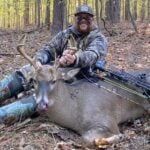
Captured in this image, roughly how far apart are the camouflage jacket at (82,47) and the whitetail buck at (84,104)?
0.25 m

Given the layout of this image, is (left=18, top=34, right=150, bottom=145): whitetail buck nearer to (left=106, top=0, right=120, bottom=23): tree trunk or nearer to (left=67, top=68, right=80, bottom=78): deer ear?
(left=67, top=68, right=80, bottom=78): deer ear

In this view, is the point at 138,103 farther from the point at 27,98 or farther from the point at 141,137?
the point at 27,98

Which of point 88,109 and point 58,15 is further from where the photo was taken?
point 58,15

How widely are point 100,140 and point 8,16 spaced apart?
1546 inches

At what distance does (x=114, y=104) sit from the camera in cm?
643

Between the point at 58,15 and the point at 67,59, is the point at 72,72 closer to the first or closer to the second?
the point at 67,59

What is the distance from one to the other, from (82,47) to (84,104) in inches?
39.8

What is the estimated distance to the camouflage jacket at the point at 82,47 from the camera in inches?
247

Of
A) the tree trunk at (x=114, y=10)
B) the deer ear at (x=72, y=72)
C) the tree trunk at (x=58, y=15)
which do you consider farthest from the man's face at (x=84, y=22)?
the tree trunk at (x=114, y=10)

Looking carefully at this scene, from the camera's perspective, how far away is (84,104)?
6.15 m

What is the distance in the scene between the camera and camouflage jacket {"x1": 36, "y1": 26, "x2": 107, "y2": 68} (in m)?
6.28

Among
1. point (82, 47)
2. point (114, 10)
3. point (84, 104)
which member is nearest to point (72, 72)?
point (84, 104)

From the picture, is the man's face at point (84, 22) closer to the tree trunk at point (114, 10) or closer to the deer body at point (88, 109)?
the deer body at point (88, 109)

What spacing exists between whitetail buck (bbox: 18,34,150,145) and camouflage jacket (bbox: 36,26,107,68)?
0.82ft
